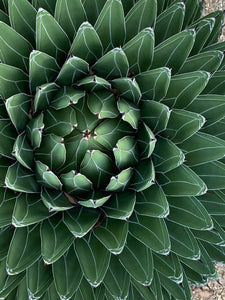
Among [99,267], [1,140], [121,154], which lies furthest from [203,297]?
[1,140]

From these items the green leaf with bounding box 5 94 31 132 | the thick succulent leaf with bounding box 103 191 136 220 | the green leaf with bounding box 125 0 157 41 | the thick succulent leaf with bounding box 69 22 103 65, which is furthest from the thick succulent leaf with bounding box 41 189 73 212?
the green leaf with bounding box 125 0 157 41

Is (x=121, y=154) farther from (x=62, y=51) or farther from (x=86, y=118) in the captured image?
(x=62, y=51)

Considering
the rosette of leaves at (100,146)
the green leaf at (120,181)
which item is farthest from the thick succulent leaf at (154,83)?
the green leaf at (120,181)

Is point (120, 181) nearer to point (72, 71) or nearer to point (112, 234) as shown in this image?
point (112, 234)

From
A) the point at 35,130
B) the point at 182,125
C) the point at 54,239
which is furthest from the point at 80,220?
the point at 182,125

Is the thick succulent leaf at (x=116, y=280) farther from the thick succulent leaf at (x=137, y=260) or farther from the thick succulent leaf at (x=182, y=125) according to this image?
the thick succulent leaf at (x=182, y=125)

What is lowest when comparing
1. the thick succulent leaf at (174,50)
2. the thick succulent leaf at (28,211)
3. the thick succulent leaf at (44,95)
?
the thick succulent leaf at (28,211)
